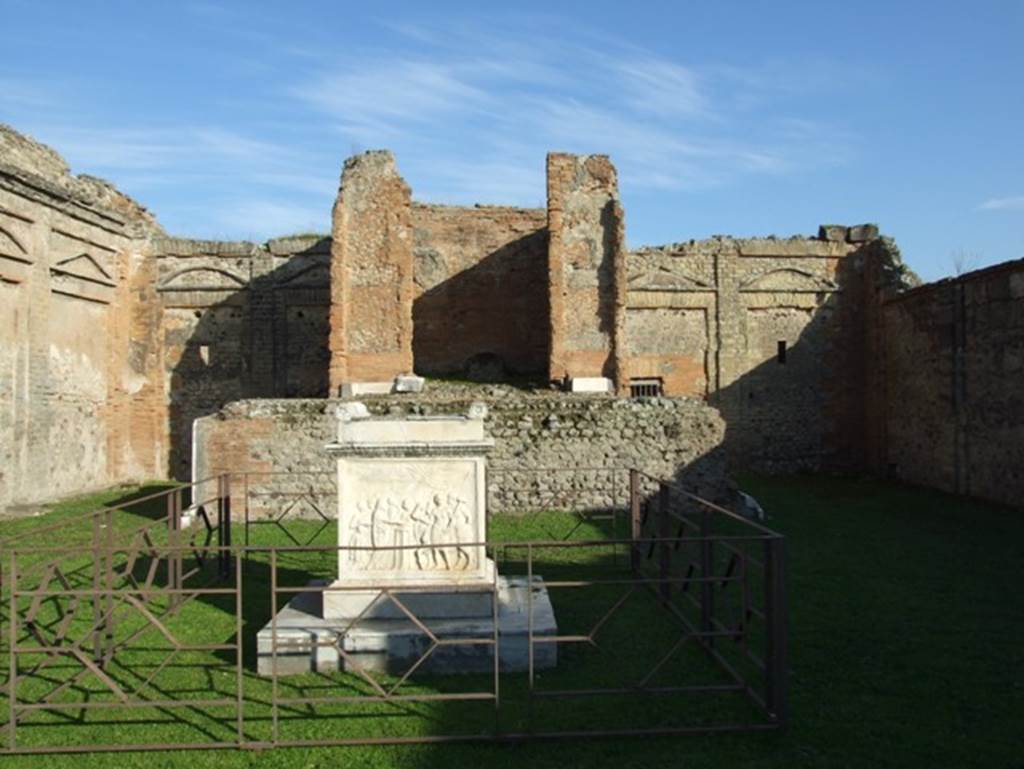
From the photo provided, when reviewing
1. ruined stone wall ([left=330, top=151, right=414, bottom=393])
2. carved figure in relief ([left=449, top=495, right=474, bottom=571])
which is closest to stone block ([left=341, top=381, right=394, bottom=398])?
ruined stone wall ([left=330, top=151, right=414, bottom=393])

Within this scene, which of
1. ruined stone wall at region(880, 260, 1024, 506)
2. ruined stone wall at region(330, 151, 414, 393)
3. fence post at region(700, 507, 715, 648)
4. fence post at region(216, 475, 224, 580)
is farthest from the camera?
ruined stone wall at region(330, 151, 414, 393)

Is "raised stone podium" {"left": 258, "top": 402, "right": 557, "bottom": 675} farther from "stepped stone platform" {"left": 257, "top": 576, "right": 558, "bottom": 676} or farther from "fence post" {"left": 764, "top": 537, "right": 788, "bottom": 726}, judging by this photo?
"fence post" {"left": 764, "top": 537, "right": 788, "bottom": 726}

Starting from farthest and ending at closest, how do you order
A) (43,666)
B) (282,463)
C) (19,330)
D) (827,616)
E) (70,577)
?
(19,330) → (282,463) → (70,577) → (827,616) → (43,666)

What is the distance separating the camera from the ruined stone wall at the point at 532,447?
13.3 meters

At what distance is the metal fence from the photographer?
501 cm

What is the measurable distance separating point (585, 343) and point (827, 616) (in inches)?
397

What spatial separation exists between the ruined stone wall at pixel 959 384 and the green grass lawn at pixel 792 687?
491cm

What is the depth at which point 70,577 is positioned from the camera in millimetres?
8992

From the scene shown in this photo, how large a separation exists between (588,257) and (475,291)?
3.57 meters

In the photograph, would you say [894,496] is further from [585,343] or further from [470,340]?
[470,340]

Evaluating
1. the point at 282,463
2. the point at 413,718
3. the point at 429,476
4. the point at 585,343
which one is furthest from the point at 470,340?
the point at 413,718

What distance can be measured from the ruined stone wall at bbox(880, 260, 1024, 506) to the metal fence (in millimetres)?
8156

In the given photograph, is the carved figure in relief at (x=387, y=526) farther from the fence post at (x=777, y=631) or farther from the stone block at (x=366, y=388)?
the stone block at (x=366, y=388)

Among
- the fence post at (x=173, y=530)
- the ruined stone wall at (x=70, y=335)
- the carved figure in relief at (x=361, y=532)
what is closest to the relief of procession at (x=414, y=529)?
the carved figure in relief at (x=361, y=532)
